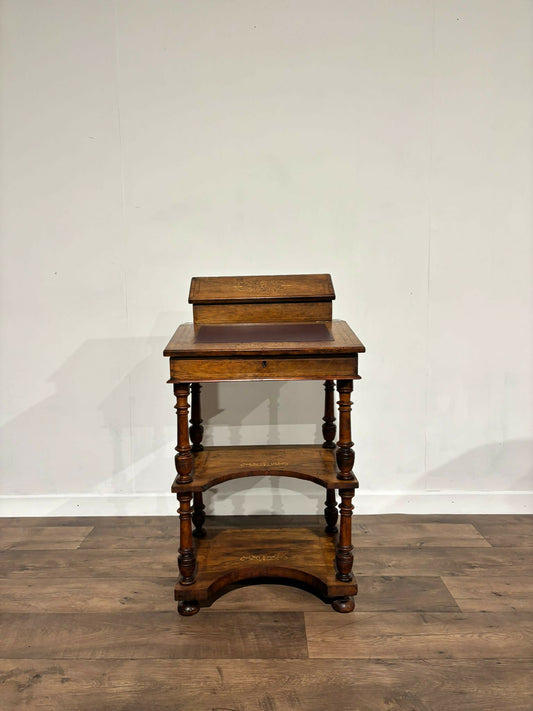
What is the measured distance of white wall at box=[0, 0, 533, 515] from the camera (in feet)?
9.64

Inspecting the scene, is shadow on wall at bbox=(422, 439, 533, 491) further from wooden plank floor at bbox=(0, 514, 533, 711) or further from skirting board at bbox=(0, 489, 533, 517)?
wooden plank floor at bbox=(0, 514, 533, 711)

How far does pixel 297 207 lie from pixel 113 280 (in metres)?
0.94

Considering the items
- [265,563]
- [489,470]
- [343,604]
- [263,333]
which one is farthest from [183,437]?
[489,470]

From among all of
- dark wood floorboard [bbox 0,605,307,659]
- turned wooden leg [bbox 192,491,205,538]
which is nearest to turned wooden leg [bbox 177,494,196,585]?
dark wood floorboard [bbox 0,605,307,659]

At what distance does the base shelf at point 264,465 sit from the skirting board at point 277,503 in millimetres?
522

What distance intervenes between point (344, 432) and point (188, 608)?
856 millimetres

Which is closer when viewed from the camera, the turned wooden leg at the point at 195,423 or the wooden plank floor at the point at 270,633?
the wooden plank floor at the point at 270,633

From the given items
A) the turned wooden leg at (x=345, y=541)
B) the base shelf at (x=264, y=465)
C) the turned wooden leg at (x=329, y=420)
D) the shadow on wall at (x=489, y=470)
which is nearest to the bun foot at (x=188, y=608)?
the base shelf at (x=264, y=465)

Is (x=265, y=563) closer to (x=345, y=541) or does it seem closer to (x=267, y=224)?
(x=345, y=541)

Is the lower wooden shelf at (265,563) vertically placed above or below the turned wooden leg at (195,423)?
below

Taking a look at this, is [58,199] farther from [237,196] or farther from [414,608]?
[414,608]

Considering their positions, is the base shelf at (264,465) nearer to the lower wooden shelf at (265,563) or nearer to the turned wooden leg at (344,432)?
the turned wooden leg at (344,432)

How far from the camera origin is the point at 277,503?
321 cm

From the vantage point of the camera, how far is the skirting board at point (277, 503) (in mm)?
3209
